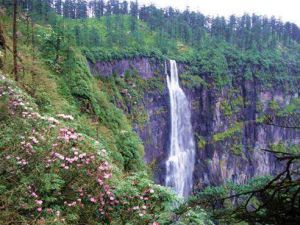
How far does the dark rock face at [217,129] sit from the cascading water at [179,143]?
3.23ft

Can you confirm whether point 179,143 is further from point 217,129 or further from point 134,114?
point 217,129

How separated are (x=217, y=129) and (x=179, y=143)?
12.3 meters

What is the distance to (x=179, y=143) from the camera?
49219mm

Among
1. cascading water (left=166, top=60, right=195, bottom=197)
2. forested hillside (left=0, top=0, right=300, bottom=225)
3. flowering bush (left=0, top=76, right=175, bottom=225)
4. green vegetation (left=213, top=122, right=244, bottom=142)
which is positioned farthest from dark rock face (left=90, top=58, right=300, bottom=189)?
flowering bush (left=0, top=76, right=175, bottom=225)

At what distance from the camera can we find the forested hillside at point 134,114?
6254 millimetres

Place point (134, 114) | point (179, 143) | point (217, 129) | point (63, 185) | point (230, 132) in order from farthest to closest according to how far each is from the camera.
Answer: point (230, 132) < point (217, 129) < point (179, 143) < point (134, 114) < point (63, 185)

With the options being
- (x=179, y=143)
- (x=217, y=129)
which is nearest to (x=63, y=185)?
(x=179, y=143)

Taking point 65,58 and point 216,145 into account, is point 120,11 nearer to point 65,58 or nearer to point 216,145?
point 216,145

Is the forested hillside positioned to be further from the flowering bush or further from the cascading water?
the cascading water

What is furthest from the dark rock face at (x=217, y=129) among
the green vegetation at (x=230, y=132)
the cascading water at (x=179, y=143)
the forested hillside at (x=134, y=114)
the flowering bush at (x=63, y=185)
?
the flowering bush at (x=63, y=185)

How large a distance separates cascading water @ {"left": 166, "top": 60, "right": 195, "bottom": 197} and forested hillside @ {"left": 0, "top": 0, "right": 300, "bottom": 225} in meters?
1.17

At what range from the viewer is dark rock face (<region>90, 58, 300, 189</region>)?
1864 inches

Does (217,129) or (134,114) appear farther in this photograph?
(217,129)

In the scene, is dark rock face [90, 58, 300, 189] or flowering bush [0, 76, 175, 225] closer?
flowering bush [0, 76, 175, 225]
